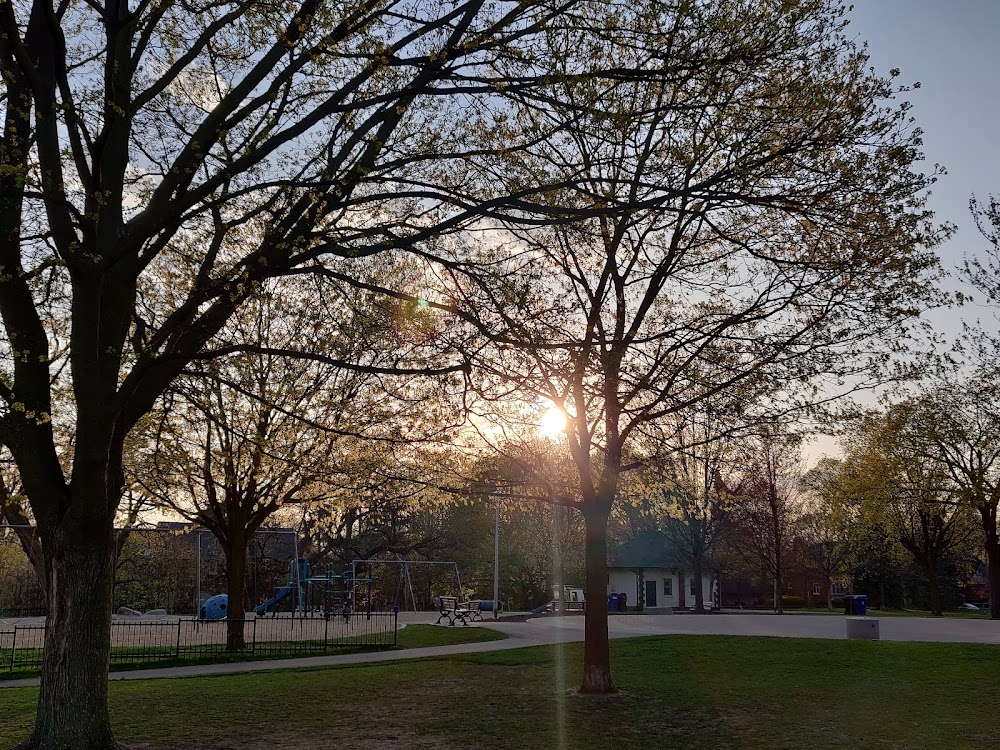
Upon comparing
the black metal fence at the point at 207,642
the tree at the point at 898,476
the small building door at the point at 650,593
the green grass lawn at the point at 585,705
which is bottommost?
the small building door at the point at 650,593

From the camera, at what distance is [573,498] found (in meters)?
16.4

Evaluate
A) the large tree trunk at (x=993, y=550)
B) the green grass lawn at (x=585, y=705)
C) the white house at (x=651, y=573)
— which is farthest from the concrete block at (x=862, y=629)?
the white house at (x=651, y=573)

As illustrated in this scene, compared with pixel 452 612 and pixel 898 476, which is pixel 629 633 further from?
pixel 898 476

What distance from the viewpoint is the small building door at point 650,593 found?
6006 cm

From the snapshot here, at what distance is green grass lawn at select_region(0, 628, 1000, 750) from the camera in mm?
11086

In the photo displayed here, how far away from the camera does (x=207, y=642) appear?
26203mm

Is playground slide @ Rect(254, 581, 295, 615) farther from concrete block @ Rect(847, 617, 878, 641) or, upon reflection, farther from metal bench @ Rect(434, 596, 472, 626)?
concrete block @ Rect(847, 617, 878, 641)

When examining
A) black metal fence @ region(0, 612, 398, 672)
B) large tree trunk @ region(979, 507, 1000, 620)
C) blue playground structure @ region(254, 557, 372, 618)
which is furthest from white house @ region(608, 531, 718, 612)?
black metal fence @ region(0, 612, 398, 672)

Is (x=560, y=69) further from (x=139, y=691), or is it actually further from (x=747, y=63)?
(x=139, y=691)

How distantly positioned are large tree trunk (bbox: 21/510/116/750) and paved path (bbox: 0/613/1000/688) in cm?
763

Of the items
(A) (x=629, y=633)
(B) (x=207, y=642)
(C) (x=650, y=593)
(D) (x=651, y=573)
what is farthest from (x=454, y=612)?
(C) (x=650, y=593)

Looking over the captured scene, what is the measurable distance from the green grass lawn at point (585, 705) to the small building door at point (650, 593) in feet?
132

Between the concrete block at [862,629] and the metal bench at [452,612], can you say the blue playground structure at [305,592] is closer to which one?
the metal bench at [452,612]

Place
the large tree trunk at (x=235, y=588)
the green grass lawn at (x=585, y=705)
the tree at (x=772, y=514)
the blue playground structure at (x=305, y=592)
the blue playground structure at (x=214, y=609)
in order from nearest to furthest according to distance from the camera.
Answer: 1. the green grass lawn at (x=585, y=705)
2. the large tree trunk at (x=235, y=588)
3. the blue playground structure at (x=305, y=592)
4. the blue playground structure at (x=214, y=609)
5. the tree at (x=772, y=514)
